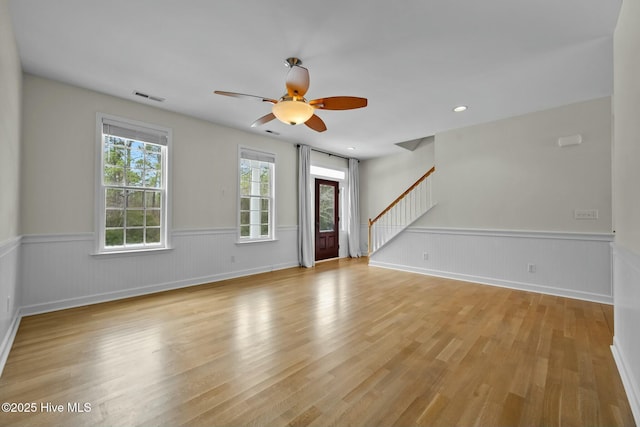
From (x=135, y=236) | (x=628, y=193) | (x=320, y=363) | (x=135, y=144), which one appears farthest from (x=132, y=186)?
(x=628, y=193)

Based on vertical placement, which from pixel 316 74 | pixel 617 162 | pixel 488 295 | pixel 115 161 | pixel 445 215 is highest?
pixel 316 74

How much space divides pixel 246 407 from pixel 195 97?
3.84 meters

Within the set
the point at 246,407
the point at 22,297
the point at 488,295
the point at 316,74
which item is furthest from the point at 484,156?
the point at 22,297

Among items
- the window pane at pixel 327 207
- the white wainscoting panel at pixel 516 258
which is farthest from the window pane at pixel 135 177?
the white wainscoting panel at pixel 516 258

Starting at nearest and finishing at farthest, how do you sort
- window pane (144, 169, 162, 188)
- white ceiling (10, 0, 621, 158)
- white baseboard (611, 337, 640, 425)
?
white baseboard (611, 337, 640, 425)
white ceiling (10, 0, 621, 158)
window pane (144, 169, 162, 188)

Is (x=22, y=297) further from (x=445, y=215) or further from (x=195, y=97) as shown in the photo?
(x=445, y=215)

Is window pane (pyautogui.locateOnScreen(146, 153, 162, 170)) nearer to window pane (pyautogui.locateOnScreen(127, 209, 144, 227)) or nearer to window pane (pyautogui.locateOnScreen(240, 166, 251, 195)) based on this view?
window pane (pyautogui.locateOnScreen(127, 209, 144, 227))

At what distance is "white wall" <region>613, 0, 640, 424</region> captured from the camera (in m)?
1.71

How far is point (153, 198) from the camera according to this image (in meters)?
4.39

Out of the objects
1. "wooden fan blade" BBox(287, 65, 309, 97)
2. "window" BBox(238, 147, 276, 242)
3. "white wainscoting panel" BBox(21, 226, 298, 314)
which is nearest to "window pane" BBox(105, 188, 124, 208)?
"white wainscoting panel" BBox(21, 226, 298, 314)

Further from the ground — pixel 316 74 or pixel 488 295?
pixel 316 74

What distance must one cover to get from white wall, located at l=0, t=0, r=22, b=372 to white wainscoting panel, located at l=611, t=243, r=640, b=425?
14.1 ft

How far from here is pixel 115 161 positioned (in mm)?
4016

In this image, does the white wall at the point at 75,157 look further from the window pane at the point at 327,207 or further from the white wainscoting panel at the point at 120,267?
the window pane at the point at 327,207
